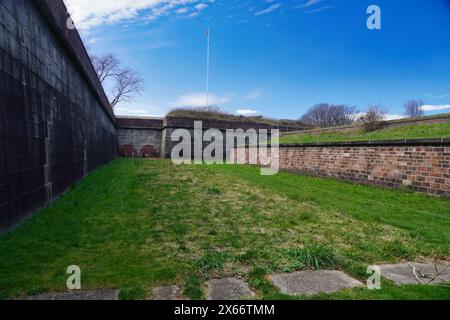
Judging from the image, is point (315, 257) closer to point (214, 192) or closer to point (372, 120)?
point (214, 192)

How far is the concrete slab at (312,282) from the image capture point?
2.65 metres

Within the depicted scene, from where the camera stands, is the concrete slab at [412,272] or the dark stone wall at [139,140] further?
the dark stone wall at [139,140]

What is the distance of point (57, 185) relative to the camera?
6047mm

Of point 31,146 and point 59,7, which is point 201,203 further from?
point 59,7

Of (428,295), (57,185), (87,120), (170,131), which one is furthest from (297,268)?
(170,131)

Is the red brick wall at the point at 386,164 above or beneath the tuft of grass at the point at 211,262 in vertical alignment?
above

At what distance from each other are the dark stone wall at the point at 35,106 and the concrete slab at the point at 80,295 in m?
1.74

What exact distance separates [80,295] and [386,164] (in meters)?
8.61

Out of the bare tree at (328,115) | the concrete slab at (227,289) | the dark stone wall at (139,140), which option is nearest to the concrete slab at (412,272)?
the concrete slab at (227,289)

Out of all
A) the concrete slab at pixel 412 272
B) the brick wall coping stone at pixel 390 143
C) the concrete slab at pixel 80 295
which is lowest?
the concrete slab at pixel 412 272

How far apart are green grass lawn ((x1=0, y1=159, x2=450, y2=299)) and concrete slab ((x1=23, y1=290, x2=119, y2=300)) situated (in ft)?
0.27
